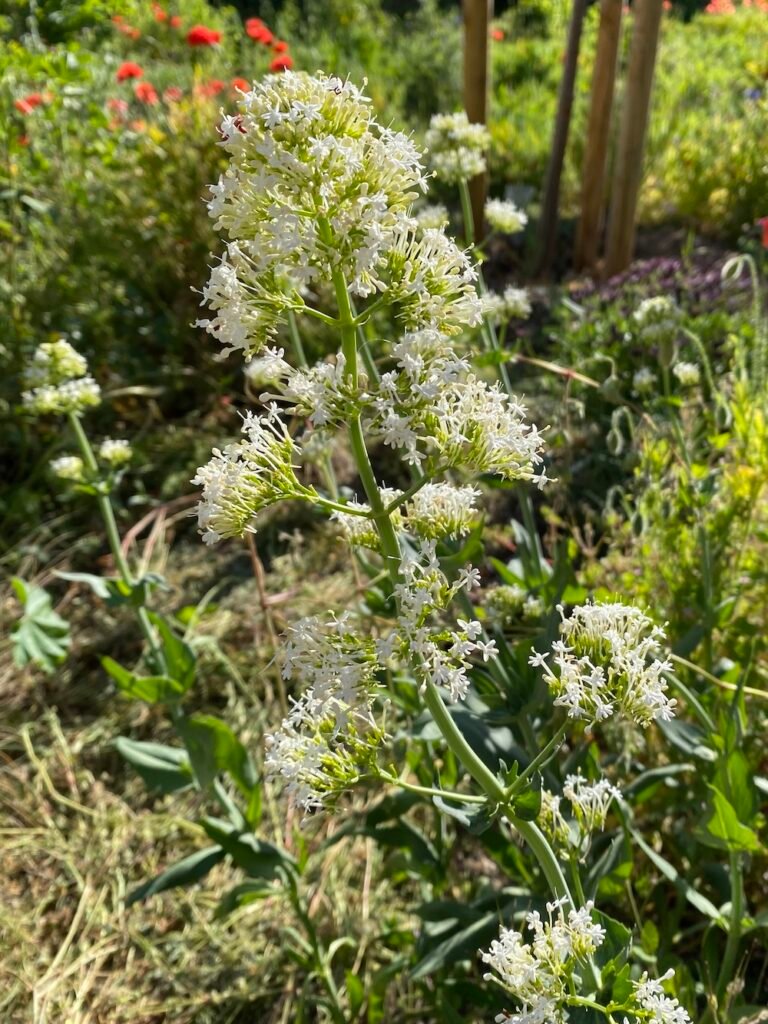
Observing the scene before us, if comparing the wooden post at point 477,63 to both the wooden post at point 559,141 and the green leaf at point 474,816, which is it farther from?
the green leaf at point 474,816

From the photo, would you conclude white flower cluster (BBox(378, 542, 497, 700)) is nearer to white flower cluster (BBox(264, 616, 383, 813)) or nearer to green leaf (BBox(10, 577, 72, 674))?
Answer: white flower cluster (BBox(264, 616, 383, 813))

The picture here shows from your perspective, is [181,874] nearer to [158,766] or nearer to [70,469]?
[158,766]

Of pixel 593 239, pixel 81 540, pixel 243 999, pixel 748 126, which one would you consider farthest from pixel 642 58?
pixel 243 999

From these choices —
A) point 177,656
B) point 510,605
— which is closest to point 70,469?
point 177,656

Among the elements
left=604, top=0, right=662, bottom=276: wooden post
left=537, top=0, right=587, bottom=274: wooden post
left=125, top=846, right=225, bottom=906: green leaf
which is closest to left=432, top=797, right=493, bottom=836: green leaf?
left=125, top=846, right=225, bottom=906: green leaf

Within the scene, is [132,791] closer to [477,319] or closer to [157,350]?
[477,319]
